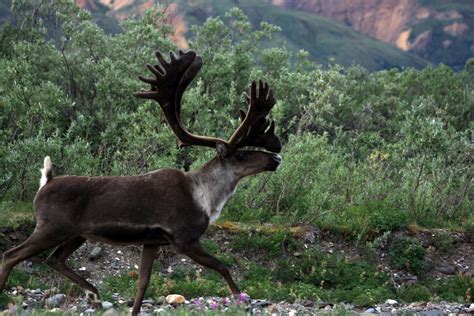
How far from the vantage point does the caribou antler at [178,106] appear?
976cm

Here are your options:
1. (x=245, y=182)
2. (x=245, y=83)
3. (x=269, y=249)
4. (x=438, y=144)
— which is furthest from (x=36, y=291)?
(x=245, y=83)

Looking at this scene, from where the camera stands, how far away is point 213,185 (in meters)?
9.48

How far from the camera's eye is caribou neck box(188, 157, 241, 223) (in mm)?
9258

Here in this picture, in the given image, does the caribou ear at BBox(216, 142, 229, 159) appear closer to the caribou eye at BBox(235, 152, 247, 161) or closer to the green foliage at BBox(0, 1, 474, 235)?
the caribou eye at BBox(235, 152, 247, 161)

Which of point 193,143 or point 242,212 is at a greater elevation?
point 193,143

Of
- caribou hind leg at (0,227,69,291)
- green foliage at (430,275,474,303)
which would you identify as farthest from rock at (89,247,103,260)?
green foliage at (430,275,474,303)

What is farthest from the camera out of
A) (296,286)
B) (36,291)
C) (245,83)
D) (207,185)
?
(245,83)

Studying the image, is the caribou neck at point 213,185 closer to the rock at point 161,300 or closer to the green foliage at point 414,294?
the rock at point 161,300

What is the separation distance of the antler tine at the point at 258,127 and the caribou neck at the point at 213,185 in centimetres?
34

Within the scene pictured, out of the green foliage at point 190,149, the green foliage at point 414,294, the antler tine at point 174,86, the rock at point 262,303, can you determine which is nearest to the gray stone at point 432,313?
the green foliage at point 414,294

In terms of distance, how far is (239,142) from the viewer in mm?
9773

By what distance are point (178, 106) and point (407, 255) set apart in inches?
207

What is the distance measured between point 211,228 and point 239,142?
13.4 ft

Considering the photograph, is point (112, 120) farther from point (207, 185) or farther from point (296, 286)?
point (207, 185)
